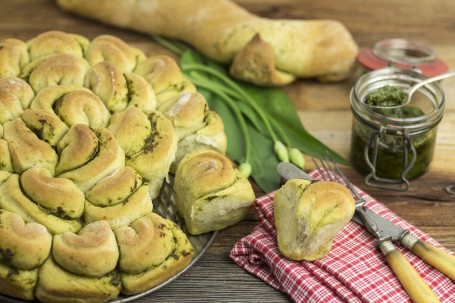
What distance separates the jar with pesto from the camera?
80.3 inches

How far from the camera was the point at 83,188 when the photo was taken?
1.74 metres

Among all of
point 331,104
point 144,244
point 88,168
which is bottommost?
point 331,104

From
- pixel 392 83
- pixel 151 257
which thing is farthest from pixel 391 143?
pixel 151 257

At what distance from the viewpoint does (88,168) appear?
1.74m

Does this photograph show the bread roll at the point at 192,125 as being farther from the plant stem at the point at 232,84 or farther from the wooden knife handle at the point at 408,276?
the wooden knife handle at the point at 408,276

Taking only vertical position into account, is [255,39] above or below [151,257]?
above

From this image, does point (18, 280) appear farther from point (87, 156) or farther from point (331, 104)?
point (331, 104)

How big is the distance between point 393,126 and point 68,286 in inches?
38.7

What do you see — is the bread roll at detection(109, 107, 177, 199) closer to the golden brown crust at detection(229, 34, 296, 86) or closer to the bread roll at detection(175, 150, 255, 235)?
the bread roll at detection(175, 150, 255, 235)

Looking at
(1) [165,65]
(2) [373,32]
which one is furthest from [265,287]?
(2) [373,32]

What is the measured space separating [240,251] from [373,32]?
1.41 metres

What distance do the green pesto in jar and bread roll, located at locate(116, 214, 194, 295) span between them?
0.67 metres

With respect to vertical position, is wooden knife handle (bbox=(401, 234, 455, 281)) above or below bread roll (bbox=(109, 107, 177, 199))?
below

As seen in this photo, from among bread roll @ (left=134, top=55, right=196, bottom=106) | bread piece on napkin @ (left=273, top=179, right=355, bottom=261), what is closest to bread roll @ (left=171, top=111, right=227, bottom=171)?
bread roll @ (left=134, top=55, right=196, bottom=106)
